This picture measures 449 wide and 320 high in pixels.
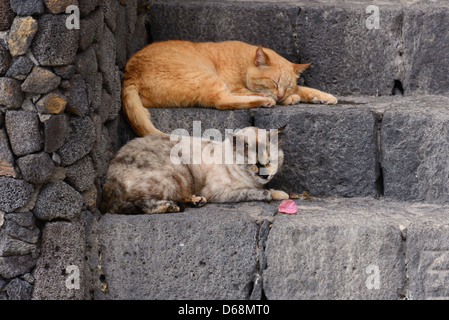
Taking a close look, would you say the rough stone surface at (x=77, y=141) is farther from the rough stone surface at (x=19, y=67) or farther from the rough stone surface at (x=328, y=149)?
the rough stone surface at (x=328, y=149)

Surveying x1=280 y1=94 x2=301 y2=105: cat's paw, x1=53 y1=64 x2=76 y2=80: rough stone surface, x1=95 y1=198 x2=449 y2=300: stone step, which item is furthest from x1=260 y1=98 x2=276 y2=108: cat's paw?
x1=53 y1=64 x2=76 y2=80: rough stone surface

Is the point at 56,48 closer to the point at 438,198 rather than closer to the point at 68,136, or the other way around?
the point at 68,136

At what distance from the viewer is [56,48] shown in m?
2.63

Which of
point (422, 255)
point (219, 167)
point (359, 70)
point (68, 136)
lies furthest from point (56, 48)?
point (359, 70)

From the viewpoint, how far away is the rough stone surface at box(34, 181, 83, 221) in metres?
2.78

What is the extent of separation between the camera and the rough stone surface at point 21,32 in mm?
2562

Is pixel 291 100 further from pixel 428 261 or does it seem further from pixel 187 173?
pixel 428 261

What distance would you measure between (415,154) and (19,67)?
2.20 m

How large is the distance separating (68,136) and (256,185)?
1.14m

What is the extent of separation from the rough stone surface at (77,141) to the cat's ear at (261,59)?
4.84 feet

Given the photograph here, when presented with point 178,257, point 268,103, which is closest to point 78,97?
point 178,257

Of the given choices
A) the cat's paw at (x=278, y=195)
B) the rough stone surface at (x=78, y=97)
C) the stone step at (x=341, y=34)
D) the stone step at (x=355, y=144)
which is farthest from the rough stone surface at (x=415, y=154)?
the rough stone surface at (x=78, y=97)

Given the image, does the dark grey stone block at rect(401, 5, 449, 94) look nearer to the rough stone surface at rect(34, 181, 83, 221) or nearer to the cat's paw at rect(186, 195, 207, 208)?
the cat's paw at rect(186, 195, 207, 208)

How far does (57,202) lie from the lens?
2807mm
